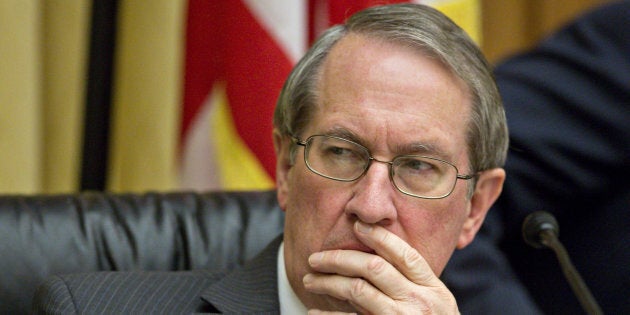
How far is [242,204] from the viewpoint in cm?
254

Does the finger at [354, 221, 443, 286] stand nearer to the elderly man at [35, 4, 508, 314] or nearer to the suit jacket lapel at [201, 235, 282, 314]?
the elderly man at [35, 4, 508, 314]

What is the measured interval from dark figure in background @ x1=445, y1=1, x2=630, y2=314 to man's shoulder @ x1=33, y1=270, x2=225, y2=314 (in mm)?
716

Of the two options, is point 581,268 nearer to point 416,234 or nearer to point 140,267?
point 416,234

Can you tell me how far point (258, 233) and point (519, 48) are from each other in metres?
2.71

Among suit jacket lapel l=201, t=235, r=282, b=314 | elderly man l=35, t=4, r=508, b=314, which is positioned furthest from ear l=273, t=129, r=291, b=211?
suit jacket lapel l=201, t=235, r=282, b=314

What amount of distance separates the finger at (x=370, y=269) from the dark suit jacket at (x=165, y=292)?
0.97ft

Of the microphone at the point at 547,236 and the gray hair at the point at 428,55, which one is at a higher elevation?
the gray hair at the point at 428,55

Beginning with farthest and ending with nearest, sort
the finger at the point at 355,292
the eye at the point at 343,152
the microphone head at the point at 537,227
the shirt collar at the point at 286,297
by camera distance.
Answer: the microphone head at the point at 537,227 → the shirt collar at the point at 286,297 → the eye at the point at 343,152 → the finger at the point at 355,292

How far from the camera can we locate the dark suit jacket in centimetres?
197

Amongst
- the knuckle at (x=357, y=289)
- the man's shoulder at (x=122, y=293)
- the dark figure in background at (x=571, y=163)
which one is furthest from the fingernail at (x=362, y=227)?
the dark figure in background at (x=571, y=163)

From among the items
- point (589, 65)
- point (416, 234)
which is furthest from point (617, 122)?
point (416, 234)

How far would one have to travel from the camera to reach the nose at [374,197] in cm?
180

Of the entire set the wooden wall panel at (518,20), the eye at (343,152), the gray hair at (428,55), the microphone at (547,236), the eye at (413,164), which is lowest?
the wooden wall panel at (518,20)

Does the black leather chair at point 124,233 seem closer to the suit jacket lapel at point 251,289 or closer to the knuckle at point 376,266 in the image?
the suit jacket lapel at point 251,289
